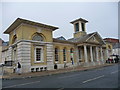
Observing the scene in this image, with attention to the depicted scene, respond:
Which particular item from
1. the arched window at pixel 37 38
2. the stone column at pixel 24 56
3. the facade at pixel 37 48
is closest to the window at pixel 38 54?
the facade at pixel 37 48

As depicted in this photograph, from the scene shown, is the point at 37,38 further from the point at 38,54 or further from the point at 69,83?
the point at 69,83

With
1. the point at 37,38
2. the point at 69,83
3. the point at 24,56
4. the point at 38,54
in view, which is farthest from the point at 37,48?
the point at 69,83

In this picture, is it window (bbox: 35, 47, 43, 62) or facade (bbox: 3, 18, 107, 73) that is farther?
window (bbox: 35, 47, 43, 62)

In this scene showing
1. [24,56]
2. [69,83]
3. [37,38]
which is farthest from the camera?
[37,38]

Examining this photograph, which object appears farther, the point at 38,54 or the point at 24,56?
the point at 38,54

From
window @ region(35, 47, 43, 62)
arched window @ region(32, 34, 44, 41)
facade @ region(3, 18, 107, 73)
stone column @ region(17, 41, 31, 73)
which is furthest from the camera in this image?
arched window @ region(32, 34, 44, 41)

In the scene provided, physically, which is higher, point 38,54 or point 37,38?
point 37,38

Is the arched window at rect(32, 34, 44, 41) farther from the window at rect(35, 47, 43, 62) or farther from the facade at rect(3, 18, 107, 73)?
the window at rect(35, 47, 43, 62)

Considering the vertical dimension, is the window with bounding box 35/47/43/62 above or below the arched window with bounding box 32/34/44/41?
below

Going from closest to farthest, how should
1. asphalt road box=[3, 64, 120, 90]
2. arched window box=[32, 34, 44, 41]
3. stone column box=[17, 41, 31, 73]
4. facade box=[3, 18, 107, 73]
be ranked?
asphalt road box=[3, 64, 120, 90] < stone column box=[17, 41, 31, 73] < facade box=[3, 18, 107, 73] < arched window box=[32, 34, 44, 41]

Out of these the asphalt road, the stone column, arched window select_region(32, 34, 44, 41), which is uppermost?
arched window select_region(32, 34, 44, 41)

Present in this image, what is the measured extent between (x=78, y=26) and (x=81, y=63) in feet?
37.5

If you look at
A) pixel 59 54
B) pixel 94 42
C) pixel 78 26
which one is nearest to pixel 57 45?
pixel 59 54

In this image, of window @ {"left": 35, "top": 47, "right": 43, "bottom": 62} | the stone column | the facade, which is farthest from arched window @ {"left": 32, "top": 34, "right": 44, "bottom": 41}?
the stone column
